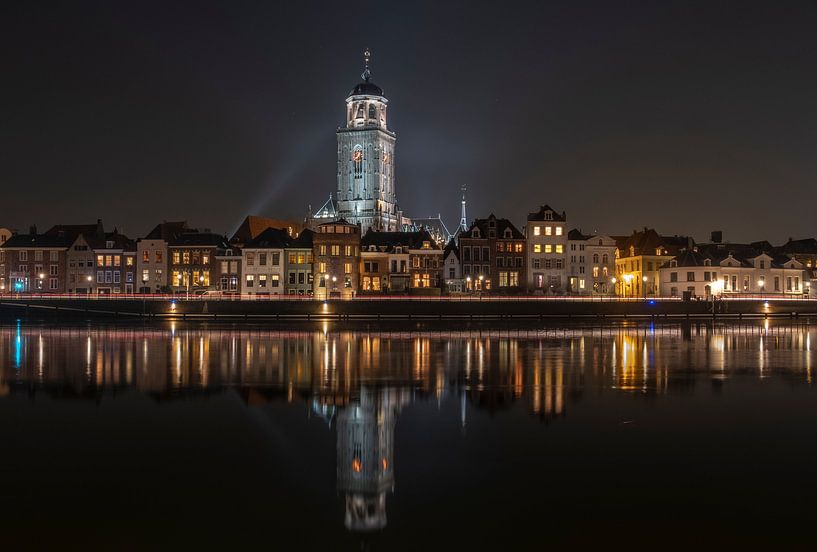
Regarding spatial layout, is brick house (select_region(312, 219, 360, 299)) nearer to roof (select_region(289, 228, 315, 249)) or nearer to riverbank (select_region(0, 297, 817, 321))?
roof (select_region(289, 228, 315, 249))

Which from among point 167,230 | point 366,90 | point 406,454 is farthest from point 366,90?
point 406,454

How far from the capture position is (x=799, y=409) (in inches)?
828

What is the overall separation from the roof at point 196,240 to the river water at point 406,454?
6231 centimetres

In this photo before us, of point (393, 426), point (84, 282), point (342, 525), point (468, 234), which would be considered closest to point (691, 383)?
point (393, 426)

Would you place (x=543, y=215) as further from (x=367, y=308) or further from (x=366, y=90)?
(x=366, y=90)

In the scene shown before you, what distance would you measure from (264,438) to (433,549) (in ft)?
24.0

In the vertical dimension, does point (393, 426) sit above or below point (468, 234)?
below

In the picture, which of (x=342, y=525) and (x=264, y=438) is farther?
(x=264, y=438)

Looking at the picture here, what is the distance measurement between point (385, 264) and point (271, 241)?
44.5 ft

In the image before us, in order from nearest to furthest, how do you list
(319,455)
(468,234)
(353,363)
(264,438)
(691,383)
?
(319,455) → (264,438) → (691,383) → (353,363) → (468,234)

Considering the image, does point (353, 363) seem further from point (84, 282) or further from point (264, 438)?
point (84, 282)

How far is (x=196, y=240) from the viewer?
93.9 meters

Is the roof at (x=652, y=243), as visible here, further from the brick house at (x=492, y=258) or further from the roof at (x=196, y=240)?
the roof at (x=196, y=240)

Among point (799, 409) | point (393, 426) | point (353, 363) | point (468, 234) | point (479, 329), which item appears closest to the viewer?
point (393, 426)
